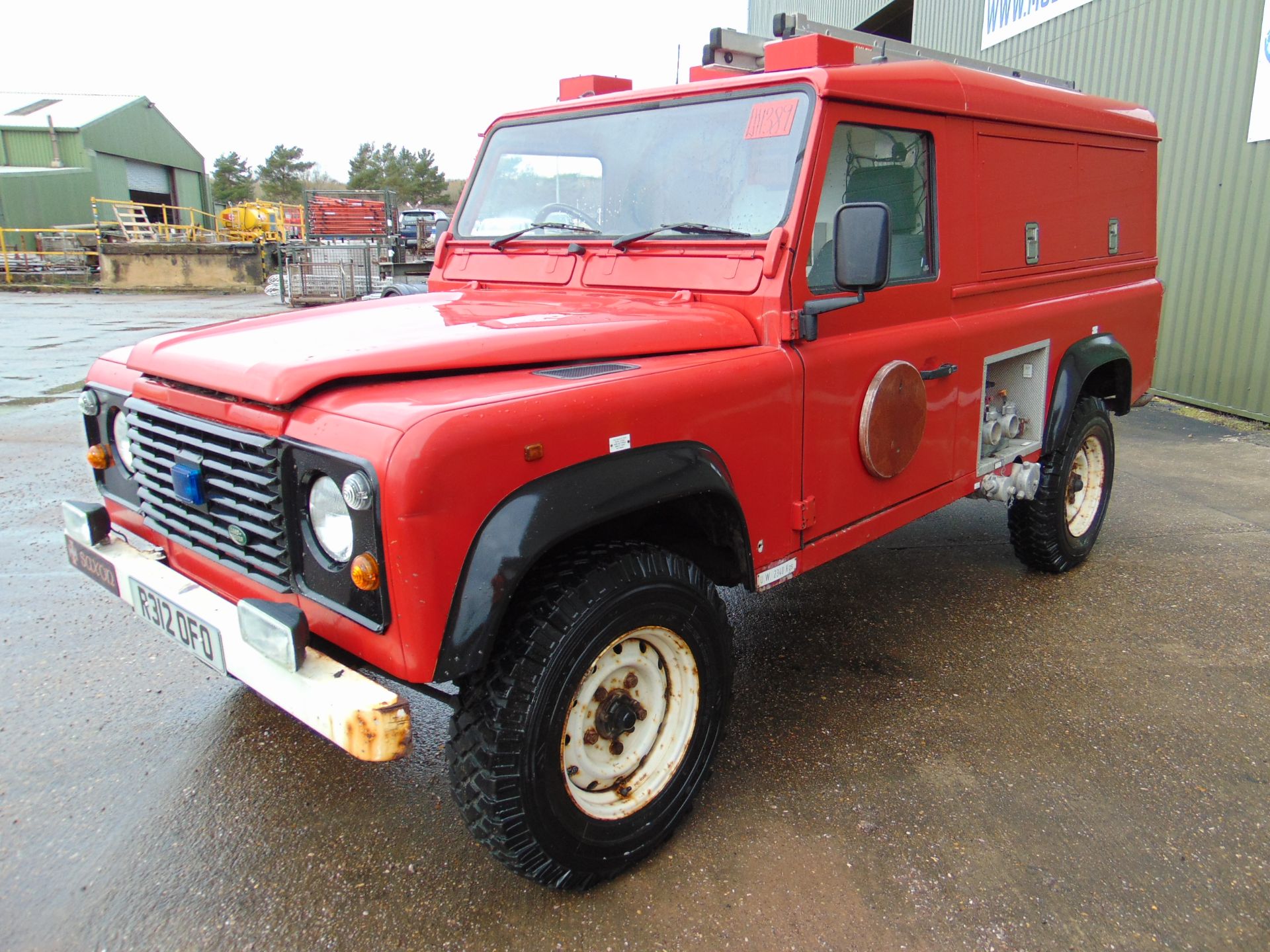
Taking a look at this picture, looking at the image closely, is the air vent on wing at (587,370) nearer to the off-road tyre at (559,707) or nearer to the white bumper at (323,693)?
the off-road tyre at (559,707)

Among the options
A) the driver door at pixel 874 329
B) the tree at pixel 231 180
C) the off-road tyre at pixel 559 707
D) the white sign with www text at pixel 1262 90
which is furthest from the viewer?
the tree at pixel 231 180

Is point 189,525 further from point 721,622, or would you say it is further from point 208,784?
point 721,622

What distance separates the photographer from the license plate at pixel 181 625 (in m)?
2.35

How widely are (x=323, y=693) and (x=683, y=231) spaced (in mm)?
1882

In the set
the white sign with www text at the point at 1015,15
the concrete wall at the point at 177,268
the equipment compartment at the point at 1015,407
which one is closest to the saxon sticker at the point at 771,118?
the equipment compartment at the point at 1015,407

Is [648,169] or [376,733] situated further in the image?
[648,169]

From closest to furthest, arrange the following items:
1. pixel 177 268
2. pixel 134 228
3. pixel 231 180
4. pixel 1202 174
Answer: pixel 1202 174
pixel 177 268
pixel 134 228
pixel 231 180

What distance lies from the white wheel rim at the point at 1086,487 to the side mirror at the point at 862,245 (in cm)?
262

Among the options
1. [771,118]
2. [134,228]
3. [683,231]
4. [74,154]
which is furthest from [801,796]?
[74,154]

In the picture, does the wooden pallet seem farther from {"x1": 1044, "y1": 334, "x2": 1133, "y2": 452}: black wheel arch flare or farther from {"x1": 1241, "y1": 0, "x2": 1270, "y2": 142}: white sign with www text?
{"x1": 1044, "y1": 334, "x2": 1133, "y2": 452}: black wheel arch flare

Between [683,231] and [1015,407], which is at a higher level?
[683,231]

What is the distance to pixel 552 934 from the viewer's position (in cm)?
234

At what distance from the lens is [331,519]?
6.98ft

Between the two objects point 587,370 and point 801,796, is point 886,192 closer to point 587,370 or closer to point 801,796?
point 587,370
